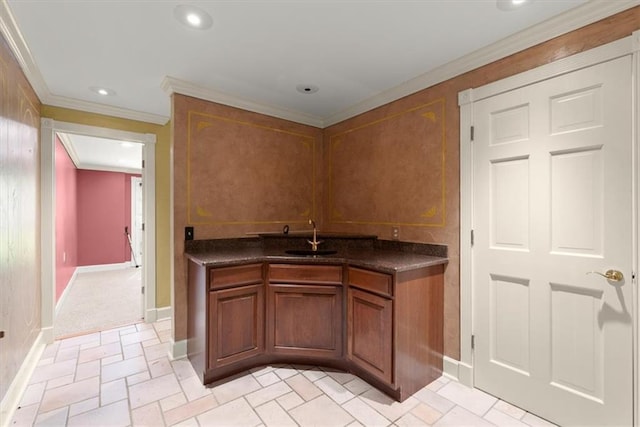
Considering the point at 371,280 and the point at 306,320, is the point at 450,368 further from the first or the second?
the point at 306,320

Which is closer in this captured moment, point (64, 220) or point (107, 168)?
point (64, 220)

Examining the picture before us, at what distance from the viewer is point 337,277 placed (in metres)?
2.36

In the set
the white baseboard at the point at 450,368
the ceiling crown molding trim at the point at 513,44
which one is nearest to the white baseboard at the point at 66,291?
the white baseboard at the point at 450,368

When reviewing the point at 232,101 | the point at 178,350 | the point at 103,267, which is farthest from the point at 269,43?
the point at 103,267

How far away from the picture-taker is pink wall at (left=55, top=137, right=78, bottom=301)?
404cm

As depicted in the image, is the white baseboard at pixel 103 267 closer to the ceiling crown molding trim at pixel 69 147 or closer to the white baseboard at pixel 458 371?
the ceiling crown molding trim at pixel 69 147

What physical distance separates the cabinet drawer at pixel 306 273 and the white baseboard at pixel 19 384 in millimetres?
1766

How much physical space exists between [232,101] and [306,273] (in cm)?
186

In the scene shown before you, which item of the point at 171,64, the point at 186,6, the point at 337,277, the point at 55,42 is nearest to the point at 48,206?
the point at 55,42

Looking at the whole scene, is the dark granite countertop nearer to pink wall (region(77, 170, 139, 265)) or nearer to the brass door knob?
the brass door knob

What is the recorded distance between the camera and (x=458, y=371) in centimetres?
224

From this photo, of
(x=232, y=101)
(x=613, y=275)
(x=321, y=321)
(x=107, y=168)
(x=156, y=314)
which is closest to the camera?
(x=613, y=275)

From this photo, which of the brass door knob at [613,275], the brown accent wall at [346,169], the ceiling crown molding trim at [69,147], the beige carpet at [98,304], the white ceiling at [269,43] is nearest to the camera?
the brass door knob at [613,275]

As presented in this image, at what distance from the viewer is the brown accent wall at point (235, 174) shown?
2.65 metres
